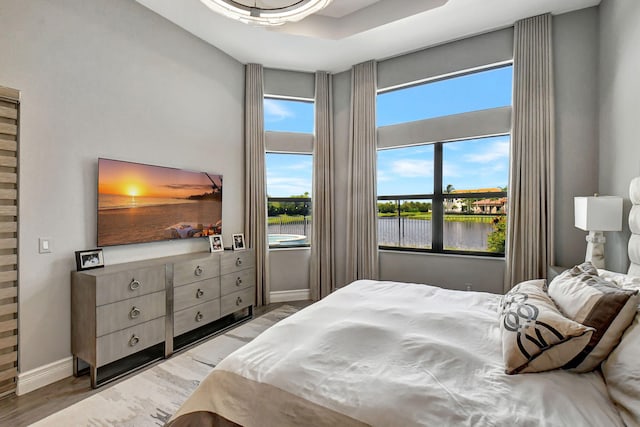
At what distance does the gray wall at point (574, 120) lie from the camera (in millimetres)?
3000

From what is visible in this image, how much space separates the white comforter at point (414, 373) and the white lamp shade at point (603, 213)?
137 centimetres

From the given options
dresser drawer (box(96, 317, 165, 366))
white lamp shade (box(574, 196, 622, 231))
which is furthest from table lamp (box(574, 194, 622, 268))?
dresser drawer (box(96, 317, 165, 366))

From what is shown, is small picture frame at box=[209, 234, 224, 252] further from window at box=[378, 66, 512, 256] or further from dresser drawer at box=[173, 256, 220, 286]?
window at box=[378, 66, 512, 256]

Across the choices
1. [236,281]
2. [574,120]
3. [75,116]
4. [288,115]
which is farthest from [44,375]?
[574,120]

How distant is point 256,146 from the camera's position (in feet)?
13.9

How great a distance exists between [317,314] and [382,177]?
111 inches

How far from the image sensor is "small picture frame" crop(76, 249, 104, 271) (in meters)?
2.45

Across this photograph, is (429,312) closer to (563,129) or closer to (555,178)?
(555,178)

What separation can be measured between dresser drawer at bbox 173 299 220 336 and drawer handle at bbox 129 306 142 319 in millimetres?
359

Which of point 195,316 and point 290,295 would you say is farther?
point 290,295

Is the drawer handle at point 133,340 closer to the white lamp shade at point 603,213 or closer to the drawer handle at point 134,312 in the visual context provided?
the drawer handle at point 134,312

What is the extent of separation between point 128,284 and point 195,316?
777 millimetres

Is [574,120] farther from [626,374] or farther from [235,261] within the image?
[235,261]

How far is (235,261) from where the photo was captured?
3.50 m
